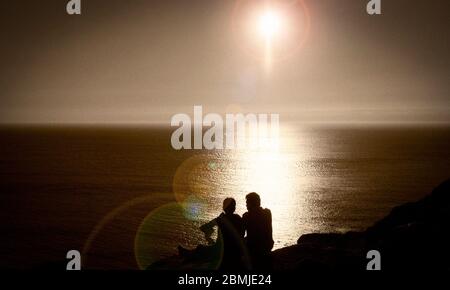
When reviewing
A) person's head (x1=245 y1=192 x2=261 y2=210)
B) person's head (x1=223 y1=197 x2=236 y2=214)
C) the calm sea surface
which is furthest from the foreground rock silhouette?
the calm sea surface

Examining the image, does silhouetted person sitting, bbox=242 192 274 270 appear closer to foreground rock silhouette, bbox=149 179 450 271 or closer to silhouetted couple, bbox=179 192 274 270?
silhouetted couple, bbox=179 192 274 270

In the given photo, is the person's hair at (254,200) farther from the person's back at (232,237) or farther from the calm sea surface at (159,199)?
the calm sea surface at (159,199)

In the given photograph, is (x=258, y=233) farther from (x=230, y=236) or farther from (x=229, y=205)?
(x=229, y=205)

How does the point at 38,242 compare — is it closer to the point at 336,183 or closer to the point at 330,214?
the point at 330,214

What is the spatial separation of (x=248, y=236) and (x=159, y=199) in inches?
2635

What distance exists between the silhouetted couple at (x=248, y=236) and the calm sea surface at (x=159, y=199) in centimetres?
737

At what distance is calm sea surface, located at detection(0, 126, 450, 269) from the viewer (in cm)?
4694

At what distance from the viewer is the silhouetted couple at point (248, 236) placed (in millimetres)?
7914

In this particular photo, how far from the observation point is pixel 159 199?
73.7m

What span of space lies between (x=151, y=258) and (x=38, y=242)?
13.2m

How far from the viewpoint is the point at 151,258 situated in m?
43.0

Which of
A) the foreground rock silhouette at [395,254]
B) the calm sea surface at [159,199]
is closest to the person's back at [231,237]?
the foreground rock silhouette at [395,254]
